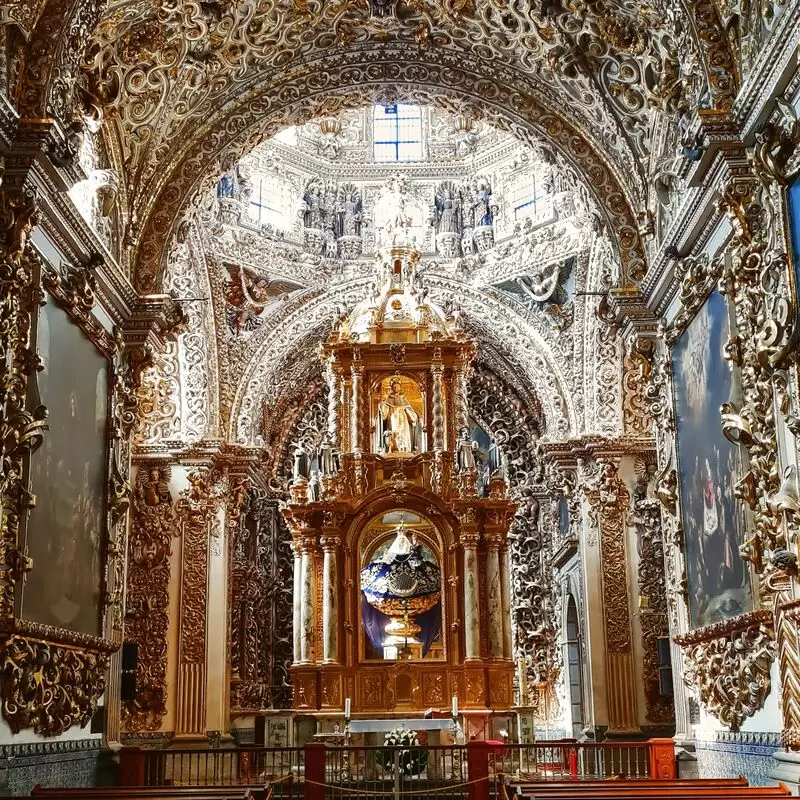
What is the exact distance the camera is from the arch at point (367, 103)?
522 inches

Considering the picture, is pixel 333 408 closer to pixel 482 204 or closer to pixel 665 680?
pixel 482 204

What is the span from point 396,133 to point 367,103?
954 cm

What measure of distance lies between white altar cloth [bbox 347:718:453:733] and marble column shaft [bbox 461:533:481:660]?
2.09 m

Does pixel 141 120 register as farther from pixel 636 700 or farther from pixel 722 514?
pixel 636 700

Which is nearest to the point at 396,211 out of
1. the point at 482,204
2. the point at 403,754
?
the point at 482,204

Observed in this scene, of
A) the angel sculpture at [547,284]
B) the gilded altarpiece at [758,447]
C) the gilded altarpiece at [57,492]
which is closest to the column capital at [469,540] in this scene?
the angel sculpture at [547,284]

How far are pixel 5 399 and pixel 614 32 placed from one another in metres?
7.27

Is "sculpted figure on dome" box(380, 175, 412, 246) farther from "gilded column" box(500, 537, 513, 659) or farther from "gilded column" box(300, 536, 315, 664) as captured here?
"gilded column" box(500, 537, 513, 659)

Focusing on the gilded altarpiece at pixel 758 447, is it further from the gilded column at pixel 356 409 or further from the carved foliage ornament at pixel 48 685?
the gilded column at pixel 356 409

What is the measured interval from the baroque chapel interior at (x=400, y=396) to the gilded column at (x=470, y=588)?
62 mm

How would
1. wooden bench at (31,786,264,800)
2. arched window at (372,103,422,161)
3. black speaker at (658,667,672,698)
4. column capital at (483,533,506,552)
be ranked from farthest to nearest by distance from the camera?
arched window at (372,103,422,161) < column capital at (483,533,506,552) < black speaker at (658,667,672,698) < wooden bench at (31,786,264,800)

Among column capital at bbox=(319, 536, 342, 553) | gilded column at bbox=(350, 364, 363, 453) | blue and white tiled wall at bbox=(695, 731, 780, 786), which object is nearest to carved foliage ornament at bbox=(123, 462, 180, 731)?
column capital at bbox=(319, 536, 342, 553)

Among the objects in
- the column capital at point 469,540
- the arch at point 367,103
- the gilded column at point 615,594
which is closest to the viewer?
the arch at point 367,103

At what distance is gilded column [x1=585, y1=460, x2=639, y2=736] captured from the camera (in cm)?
1847
